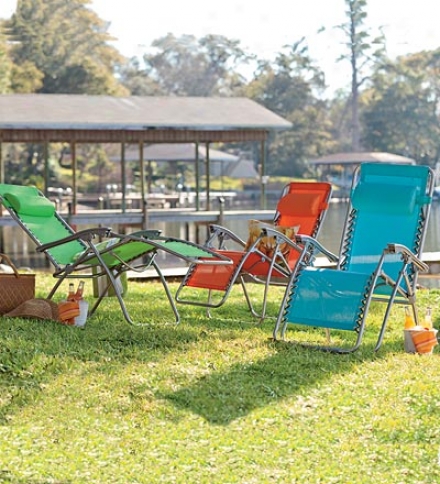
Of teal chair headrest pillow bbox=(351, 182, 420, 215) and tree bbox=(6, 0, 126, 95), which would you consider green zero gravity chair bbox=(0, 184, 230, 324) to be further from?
tree bbox=(6, 0, 126, 95)

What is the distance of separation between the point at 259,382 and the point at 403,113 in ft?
170

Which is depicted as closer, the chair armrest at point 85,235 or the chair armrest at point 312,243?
the chair armrest at point 85,235

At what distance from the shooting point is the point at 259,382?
4086mm

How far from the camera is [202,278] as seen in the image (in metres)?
5.68

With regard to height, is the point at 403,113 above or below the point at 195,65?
below

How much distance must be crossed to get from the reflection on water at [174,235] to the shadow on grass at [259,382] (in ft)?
50.9

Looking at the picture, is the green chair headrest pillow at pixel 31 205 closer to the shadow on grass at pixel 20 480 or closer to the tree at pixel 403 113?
the shadow on grass at pixel 20 480

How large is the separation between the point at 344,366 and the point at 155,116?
54.3 feet

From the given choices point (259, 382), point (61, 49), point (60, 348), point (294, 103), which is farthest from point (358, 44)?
point (259, 382)

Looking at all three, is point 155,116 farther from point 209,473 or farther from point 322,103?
point 322,103

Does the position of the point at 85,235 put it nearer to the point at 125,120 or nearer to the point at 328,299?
the point at 328,299

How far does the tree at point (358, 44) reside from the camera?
2212 inches

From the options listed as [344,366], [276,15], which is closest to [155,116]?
[344,366]

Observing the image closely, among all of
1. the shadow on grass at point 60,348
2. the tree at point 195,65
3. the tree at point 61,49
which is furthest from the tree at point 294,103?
the shadow on grass at point 60,348
